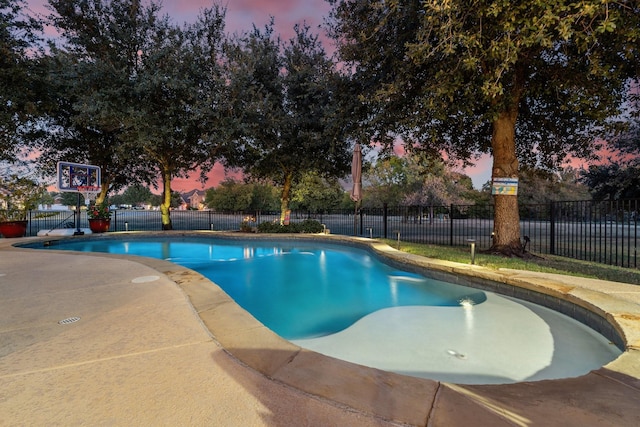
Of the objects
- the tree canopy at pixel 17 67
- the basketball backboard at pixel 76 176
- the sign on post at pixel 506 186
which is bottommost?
the sign on post at pixel 506 186

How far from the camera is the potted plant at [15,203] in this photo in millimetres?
10688

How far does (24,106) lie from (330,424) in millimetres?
16408

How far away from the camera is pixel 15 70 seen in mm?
10711

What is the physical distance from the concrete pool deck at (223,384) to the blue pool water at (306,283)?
196 centimetres

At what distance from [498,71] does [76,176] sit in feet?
49.6

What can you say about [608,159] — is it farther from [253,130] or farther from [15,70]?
[15,70]

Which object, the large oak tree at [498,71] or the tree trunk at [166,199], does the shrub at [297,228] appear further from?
the tree trunk at [166,199]

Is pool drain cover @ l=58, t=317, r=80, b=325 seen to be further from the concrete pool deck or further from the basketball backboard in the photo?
the basketball backboard

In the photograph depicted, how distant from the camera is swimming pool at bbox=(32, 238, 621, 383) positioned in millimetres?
2953

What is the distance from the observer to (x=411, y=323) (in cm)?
423

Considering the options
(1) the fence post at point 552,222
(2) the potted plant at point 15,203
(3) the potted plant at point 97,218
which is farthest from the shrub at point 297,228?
(2) the potted plant at point 15,203

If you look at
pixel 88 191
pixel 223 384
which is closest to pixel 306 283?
pixel 223 384

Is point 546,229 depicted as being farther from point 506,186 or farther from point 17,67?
point 17,67

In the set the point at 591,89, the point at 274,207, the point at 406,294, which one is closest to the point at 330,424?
the point at 406,294
